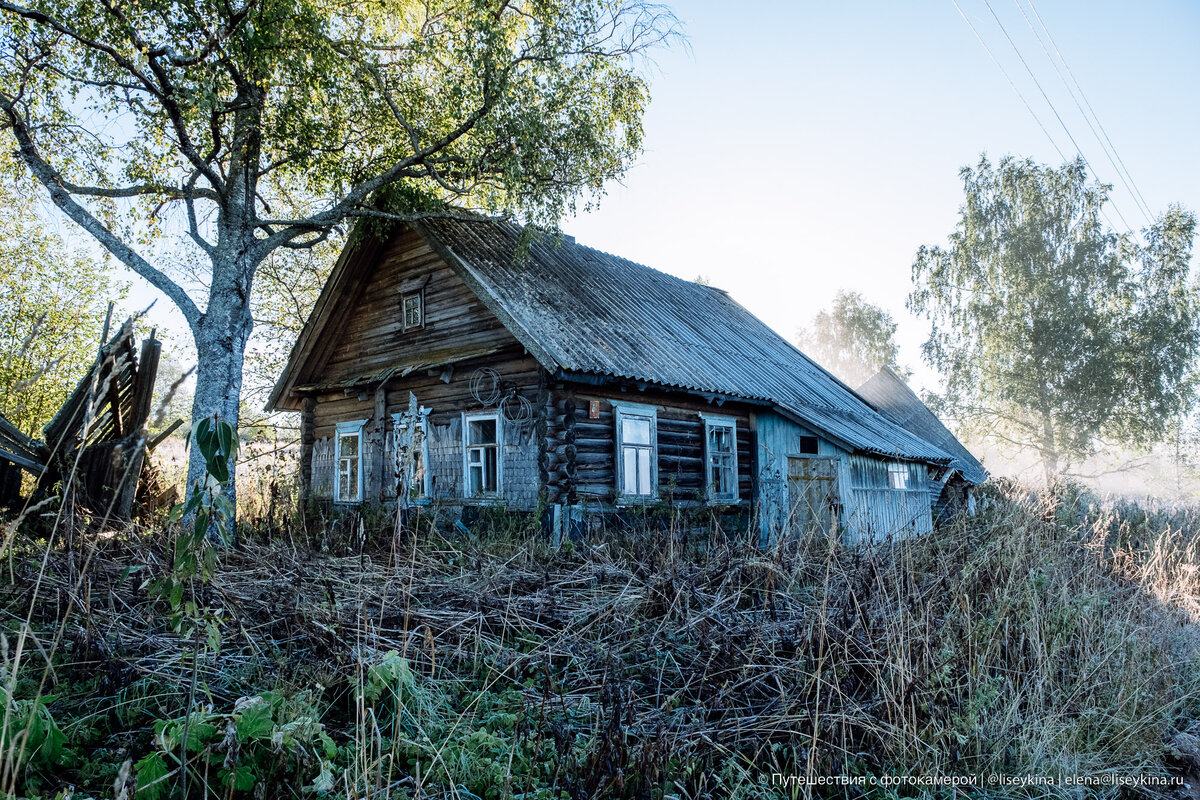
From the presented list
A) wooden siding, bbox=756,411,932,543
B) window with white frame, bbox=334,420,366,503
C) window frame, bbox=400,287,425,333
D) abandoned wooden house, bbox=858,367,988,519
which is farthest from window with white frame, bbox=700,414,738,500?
window with white frame, bbox=334,420,366,503

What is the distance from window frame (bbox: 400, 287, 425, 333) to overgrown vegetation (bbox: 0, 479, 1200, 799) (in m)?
7.50

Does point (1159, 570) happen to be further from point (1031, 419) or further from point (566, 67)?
point (1031, 419)

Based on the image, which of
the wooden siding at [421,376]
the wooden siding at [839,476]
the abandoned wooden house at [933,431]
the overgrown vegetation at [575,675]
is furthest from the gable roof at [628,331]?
the overgrown vegetation at [575,675]

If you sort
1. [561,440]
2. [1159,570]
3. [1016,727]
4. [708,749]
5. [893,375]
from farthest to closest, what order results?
[893,375], [561,440], [1159,570], [1016,727], [708,749]

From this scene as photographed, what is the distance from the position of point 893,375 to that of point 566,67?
663 inches

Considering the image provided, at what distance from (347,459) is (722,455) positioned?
24.7ft

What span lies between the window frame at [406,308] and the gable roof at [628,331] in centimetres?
127

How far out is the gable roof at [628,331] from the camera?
1084 centimetres

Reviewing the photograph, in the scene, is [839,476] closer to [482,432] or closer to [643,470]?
[643,470]

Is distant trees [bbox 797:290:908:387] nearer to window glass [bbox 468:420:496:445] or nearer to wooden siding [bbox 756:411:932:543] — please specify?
wooden siding [bbox 756:411:932:543]

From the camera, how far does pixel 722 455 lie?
1347cm

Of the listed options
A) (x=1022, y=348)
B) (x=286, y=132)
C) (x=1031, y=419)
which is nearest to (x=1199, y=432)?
(x=1031, y=419)

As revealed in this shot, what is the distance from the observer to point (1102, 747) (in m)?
4.25

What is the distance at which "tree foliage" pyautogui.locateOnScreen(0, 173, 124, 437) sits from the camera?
598 inches
